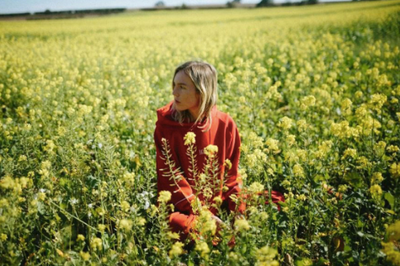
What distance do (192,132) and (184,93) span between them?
320mm

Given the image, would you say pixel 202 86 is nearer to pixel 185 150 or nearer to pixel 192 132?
pixel 192 132

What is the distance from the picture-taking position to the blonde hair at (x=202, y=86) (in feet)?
7.63

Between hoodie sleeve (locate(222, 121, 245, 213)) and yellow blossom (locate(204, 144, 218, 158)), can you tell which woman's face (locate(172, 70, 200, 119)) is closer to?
hoodie sleeve (locate(222, 121, 245, 213))

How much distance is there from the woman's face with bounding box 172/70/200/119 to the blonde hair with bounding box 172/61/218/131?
0.03 metres

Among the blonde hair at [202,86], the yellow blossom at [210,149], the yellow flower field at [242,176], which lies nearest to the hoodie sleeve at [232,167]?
the yellow flower field at [242,176]

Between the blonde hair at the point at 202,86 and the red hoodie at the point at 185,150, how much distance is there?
7 centimetres

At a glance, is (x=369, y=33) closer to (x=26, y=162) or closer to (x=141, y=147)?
(x=141, y=147)

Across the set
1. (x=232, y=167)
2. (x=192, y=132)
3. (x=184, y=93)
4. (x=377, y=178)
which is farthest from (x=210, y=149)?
(x=377, y=178)

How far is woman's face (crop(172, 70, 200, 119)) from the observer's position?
7.63ft

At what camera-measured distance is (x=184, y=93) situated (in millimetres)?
2322

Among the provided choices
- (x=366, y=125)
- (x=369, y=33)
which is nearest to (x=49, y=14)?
(x=369, y=33)

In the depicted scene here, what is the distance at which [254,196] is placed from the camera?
5.82ft

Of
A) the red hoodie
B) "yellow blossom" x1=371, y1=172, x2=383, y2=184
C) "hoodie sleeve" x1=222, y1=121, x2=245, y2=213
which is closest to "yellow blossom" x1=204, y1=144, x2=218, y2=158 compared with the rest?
the red hoodie

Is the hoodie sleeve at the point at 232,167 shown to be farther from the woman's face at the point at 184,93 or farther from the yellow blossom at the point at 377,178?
the yellow blossom at the point at 377,178
